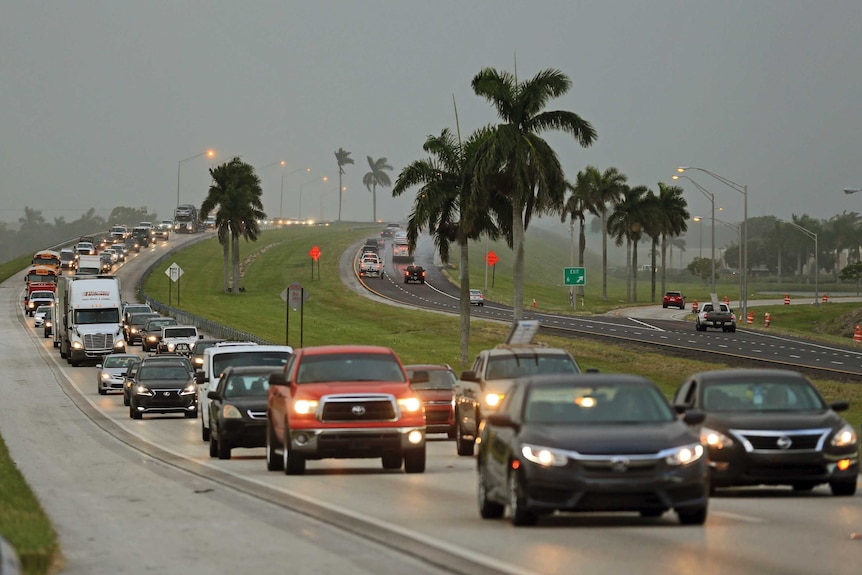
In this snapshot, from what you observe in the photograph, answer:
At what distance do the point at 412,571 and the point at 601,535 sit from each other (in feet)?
8.99

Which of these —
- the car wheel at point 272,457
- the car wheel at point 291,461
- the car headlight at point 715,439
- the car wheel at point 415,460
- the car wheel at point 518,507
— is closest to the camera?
the car wheel at point 518,507

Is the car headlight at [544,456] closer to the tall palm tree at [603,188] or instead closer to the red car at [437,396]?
the red car at [437,396]

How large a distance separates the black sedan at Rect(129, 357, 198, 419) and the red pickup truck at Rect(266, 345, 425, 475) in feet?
60.2

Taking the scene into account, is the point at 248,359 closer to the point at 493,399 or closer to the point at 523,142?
the point at 493,399

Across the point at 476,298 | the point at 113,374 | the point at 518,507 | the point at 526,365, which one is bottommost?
the point at 113,374

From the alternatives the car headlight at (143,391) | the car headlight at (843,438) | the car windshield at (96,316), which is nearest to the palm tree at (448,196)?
the car windshield at (96,316)

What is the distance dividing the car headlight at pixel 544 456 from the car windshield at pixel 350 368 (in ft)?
27.0

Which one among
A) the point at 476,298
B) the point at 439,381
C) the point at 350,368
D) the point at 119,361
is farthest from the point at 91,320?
the point at 476,298

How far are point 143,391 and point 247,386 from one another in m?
14.0

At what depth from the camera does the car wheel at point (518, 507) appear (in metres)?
13.6

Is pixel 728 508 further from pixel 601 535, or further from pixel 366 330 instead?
pixel 366 330

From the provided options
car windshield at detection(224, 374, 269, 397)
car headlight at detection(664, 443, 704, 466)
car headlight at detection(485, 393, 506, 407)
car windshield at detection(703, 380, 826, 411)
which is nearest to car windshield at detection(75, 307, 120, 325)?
car windshield at detection(224, 374, 269, 397)

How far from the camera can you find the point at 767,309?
119250mm

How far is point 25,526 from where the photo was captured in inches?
536
